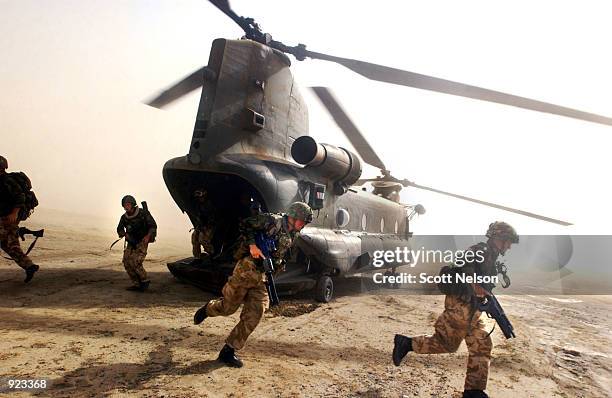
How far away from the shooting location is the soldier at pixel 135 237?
6.50 m

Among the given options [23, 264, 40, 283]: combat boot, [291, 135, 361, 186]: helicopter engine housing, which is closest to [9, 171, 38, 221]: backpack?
[23, 264, 40, 283]: combat boot

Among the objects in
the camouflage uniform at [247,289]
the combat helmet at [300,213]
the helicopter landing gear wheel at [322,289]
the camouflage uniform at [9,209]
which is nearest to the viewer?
the camouflage uniform at [247,289]

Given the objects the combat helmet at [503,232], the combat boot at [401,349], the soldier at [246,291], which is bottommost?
the combat boot at [401,349]

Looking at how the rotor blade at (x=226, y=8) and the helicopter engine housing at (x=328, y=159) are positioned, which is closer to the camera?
the rotor blade at (x=226, y=8)

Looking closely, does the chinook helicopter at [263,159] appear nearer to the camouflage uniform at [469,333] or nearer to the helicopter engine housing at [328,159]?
the helicopter engine housing at [328,159]

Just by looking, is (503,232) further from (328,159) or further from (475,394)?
(328,159)

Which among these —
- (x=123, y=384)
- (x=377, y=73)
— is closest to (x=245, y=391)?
(x=123, y=384)

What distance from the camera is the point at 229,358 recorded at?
3707 mm

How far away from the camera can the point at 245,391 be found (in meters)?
3.17

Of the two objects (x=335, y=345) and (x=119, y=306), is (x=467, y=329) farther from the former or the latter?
(x=119, y=306)

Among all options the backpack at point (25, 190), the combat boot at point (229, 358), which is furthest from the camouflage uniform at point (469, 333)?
the backpack at point (25, 190)

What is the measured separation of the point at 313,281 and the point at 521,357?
359 cm

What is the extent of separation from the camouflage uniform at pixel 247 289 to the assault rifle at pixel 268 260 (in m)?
0.06

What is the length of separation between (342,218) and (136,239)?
452 cm
